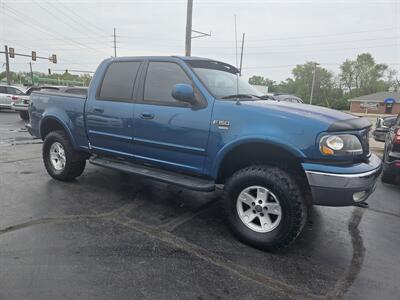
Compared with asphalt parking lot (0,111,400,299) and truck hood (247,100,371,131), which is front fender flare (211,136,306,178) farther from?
asphalt parking lot (0,111,400,299)

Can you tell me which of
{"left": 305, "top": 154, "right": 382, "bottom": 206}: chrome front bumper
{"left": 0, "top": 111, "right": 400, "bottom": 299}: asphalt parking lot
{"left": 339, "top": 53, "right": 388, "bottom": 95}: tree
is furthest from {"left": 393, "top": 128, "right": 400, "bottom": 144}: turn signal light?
{"left": 339, "top": 53, "right": 388, "bottom": 95}: tree

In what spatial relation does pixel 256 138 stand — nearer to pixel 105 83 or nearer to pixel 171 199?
pixel 171 199

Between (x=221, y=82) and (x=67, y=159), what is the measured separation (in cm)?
281

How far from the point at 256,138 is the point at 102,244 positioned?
6.29 feet

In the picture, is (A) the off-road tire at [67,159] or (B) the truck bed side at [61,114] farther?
(A) the off-road tire at [67,159]

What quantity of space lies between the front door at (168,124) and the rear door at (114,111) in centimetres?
20

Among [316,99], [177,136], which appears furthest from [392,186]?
[316,99]

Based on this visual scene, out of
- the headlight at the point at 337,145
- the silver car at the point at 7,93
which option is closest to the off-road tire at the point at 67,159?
the headlight at the point at 337,145

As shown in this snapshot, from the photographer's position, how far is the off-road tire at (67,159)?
17.7 ft

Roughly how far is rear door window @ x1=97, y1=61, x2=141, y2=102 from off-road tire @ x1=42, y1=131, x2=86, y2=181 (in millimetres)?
1064

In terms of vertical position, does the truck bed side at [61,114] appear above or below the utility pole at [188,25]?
below

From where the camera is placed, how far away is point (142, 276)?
295 cm

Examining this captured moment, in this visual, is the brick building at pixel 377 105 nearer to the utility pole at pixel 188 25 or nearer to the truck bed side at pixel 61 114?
the utility pole at pixel 188 25

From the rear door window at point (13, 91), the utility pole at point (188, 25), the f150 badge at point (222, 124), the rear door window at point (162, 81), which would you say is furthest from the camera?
the rear door window at point (13, 91)
